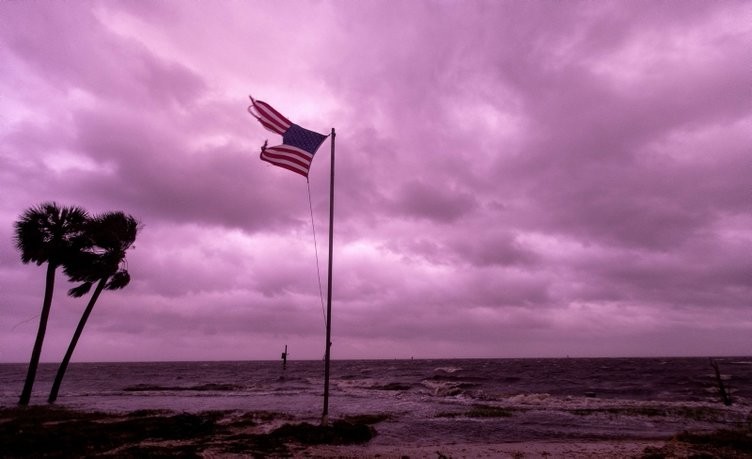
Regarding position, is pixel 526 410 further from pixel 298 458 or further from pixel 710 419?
pixel 298 458

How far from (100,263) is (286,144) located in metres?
18.5

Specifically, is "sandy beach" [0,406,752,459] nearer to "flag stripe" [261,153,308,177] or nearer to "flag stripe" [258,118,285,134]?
"flag stripe" [261,153,308,177]

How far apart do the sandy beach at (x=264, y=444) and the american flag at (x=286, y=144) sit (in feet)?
31.0

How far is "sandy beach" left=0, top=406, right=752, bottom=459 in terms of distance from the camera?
12888 mm

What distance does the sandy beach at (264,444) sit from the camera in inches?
507

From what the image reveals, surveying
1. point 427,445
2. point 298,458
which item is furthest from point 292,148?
point 427,445

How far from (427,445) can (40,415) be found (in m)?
18.1

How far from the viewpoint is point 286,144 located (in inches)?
637

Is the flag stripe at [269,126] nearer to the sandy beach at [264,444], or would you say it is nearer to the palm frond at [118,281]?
the sandy beach at [264,444]

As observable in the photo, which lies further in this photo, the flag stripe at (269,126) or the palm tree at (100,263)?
the palm tree at (100,263)

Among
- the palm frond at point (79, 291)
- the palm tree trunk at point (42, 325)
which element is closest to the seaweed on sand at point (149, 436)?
the palm tree trunk at point (42, 325)

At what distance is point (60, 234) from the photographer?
25.3 metres

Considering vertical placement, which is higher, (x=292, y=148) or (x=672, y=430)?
(x=292, y=148)

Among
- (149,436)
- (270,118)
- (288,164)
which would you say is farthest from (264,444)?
(270,118)
